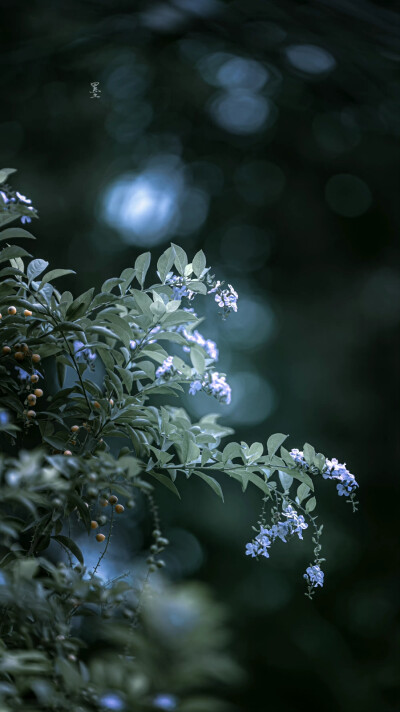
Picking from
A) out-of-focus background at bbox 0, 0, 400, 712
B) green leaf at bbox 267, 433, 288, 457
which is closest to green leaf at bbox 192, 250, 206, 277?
green leaf at bbox 267, 433, 288, 457

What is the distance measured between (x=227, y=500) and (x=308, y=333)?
496mm

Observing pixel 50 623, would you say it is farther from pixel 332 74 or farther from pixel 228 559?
pixel 332 74

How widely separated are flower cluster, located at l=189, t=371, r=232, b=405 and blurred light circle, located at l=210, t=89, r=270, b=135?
4.00 feet

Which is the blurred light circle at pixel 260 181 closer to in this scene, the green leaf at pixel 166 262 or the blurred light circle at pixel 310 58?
the blurred light circle at pixel 310 58

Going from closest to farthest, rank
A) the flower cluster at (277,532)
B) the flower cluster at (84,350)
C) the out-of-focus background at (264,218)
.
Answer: the flower cluster at (84,350) < the flower cluster at (277,532) < the out-of-focus background at (264,218)

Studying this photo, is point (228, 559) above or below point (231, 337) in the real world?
below

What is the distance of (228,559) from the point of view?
1.51 metres

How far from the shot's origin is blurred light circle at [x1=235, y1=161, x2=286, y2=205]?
1825mm

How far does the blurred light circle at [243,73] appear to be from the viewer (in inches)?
74.4

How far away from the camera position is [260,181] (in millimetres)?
1841

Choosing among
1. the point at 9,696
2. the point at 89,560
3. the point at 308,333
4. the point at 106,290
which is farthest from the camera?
the point at 308,333

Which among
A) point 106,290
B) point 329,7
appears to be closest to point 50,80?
point 329,7

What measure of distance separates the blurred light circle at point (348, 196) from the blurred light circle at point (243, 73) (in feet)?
1.14

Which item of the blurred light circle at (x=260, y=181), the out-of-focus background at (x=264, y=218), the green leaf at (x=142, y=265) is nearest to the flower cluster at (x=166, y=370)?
the green leaf at (x=142, y=265)
